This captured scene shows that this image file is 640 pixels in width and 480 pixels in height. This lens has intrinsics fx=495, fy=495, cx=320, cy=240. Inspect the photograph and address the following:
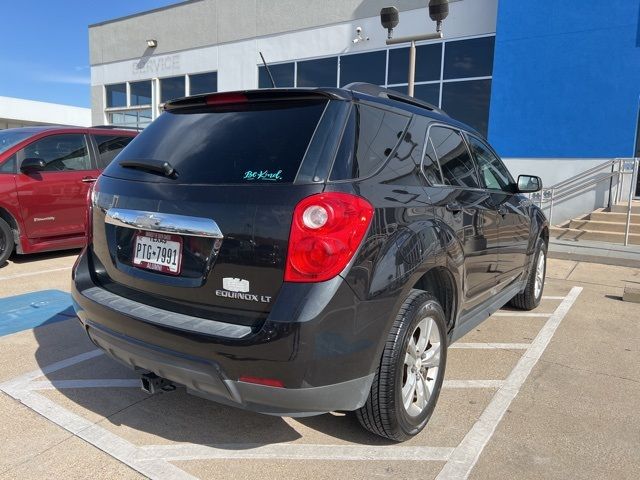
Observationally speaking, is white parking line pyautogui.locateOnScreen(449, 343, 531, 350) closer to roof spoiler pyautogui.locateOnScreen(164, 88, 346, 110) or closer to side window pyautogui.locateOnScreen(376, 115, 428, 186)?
side window pyautogui.locateOnScreen(376, 115, 428, 186)

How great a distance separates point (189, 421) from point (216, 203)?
1.38 metres

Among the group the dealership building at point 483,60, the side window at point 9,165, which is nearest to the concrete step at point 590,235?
the dealership building at point 483,60

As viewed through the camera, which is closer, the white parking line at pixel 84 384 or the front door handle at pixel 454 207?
the front door handle at pixel 454 207

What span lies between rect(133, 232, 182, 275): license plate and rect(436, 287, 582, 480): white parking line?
Answer: 1.63 m

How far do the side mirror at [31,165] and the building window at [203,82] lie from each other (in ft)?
43.3

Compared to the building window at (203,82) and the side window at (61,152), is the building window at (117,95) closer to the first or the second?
the building window at (203,82)

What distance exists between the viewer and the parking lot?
2.44 meters

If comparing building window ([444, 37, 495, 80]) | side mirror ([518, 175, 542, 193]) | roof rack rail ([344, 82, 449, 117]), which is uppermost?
building window ([444, 37, 495, 80])

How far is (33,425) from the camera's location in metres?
2.75

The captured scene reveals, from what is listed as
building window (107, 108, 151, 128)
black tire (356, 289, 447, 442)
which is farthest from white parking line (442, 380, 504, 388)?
building window (107, 108, 151, 128)

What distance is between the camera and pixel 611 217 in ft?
35.5

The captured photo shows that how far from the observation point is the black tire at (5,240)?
6.28 metres

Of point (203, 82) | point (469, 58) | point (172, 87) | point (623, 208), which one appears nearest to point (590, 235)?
point (623, 208)

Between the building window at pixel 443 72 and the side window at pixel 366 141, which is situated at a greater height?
the building window at pixel 443 72
